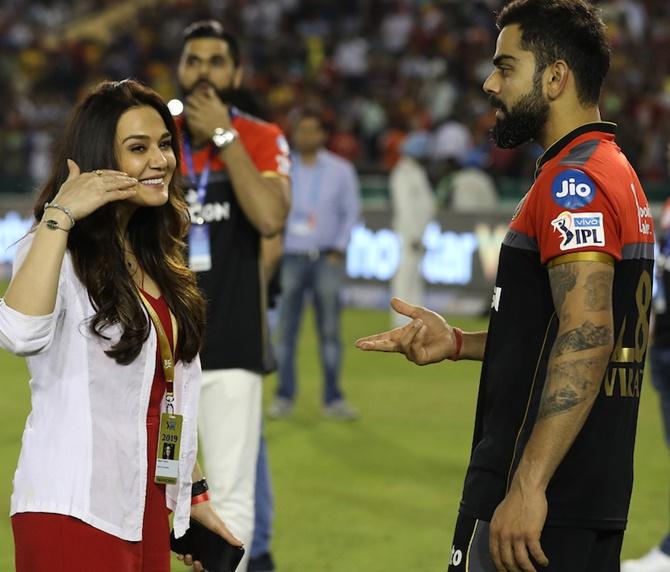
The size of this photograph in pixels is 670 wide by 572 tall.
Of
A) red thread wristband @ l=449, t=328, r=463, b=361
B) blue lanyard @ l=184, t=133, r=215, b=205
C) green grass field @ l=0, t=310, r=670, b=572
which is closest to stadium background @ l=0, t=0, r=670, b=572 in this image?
green grass field @ l=0, t=310, r=670, b=572

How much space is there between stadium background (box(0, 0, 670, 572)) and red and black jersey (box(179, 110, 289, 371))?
40.7 inches

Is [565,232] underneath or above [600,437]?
above

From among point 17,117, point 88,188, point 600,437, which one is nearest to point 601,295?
point 600,437

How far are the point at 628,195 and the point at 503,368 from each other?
22.1 inches

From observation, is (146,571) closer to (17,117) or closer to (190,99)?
(190,99)

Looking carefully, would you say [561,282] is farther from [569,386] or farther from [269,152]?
[269,152]

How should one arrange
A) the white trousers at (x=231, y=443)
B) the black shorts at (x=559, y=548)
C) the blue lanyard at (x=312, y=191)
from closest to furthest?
1. the black shorts at (x=559, y=548)
2. the white trousers at (x=231, y=443)
3. the blue lanyard at (x=312, y=191)

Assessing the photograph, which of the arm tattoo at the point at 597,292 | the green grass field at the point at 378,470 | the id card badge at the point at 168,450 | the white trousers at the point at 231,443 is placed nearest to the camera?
the arm tattoo at the point at 597,292

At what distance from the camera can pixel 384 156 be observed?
2205 cm

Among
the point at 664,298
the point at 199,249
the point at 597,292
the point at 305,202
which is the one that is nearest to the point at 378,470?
the point at 664,298

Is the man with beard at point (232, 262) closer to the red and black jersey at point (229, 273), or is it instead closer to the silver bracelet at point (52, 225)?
the red and black jersey at point (229, 273)

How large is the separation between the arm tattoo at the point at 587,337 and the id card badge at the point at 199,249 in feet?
8.48

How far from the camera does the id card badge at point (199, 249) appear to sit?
5.49 metres

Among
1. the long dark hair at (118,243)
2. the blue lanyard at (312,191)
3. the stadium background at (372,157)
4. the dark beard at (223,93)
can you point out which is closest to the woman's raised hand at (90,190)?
the long dark hair at (118,243)
